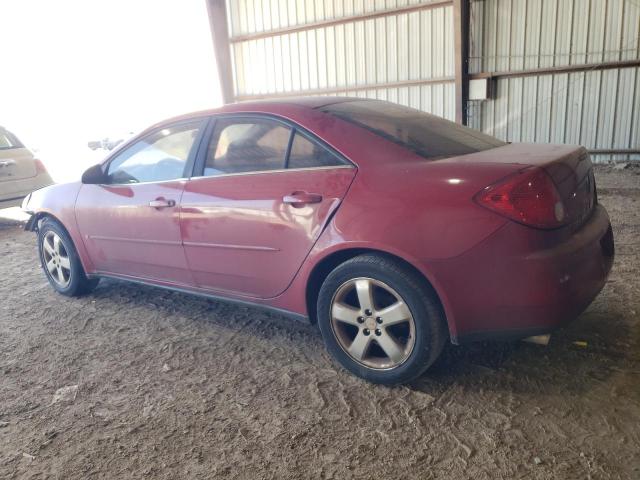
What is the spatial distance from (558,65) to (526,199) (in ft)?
31.0

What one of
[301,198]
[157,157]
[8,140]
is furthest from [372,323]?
[8,140]

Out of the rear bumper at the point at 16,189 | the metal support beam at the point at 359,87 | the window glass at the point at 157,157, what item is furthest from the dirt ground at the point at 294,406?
the metal support beam at the point at 359,87

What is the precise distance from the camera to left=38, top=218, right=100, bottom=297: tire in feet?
13.9

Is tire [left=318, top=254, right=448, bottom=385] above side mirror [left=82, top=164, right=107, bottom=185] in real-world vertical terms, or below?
below

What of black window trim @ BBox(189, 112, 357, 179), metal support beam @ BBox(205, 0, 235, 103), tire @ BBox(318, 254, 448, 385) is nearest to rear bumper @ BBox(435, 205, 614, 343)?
tire @ BBox(318, 254, 448, 385)

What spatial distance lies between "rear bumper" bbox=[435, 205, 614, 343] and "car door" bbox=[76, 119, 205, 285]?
1.79m

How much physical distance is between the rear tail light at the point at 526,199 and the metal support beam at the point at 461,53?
30.8ft

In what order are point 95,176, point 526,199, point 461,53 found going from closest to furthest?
point 526,199
point 95,176
point 461,53

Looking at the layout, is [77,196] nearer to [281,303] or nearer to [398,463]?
[281,303]

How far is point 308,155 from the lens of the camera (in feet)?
9.32

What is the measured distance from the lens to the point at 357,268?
2598 millimetres

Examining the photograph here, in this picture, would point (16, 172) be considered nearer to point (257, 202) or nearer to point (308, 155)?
point (257, 202)

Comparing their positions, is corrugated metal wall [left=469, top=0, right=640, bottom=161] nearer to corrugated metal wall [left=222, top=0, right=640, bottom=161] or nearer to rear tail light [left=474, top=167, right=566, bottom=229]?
corrugated metal wall [left=222, top=0, right=640, bottom=161]

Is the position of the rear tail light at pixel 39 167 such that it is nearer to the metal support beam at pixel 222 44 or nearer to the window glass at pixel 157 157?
the window glass at pixel 157 157
